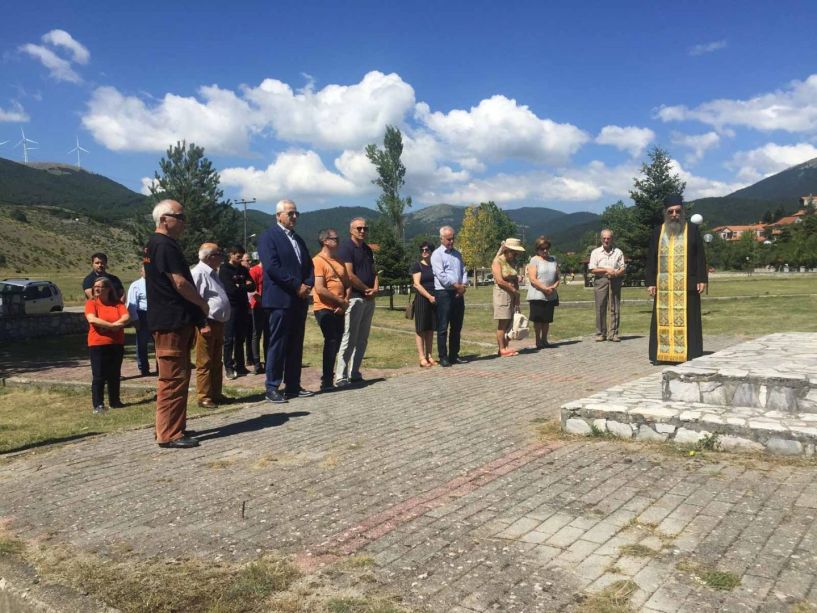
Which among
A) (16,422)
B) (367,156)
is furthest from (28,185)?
(16,422)

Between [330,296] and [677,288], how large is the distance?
14.6ft

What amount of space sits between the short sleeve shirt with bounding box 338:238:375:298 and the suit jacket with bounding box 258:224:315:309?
103 centimetres

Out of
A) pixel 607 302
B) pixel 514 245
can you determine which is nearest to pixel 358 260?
pixel 514 245

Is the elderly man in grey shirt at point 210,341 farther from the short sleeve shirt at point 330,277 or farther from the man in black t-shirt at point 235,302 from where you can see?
the man in black t-shirt at point 235,302

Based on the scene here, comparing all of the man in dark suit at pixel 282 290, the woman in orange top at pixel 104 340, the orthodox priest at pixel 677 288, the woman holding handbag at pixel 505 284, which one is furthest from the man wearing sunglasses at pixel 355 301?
the orthodox priest at pixel 677 288

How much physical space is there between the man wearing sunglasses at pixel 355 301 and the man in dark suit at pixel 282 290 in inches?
35.1

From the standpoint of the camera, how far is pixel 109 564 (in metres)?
2.82

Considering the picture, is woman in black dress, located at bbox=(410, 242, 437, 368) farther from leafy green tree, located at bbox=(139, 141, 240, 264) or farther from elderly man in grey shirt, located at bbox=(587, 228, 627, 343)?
leafy green tree, located at bbox=(139, 141, 240, 264)

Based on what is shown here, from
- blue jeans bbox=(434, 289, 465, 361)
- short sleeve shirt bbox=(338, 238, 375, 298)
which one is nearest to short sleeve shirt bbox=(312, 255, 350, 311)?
short sleeve shirt bbox=(338, 238, 375, 298)

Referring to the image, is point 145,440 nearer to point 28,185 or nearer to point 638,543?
point 638,543

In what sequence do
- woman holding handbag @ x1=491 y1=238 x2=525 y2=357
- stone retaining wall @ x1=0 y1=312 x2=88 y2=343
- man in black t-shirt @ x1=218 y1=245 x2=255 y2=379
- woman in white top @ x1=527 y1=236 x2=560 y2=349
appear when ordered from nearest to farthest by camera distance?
man in black t-shirt @ x1=218 y1=245 x2=255 y2=379, woman holding handbag @ x1=491 y1=238 x2=525 y2=357, woman in white top @ x1=527 y1=236 x2=560 y2=349, stone retaining wall @ x1=0 y1=312 x2=88 y2=343

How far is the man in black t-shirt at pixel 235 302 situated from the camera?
866cm

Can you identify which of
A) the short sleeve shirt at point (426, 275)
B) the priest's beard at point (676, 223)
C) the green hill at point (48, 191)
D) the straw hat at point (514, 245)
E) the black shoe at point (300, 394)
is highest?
the green hill at point (48, 191)

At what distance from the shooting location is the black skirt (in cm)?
880
